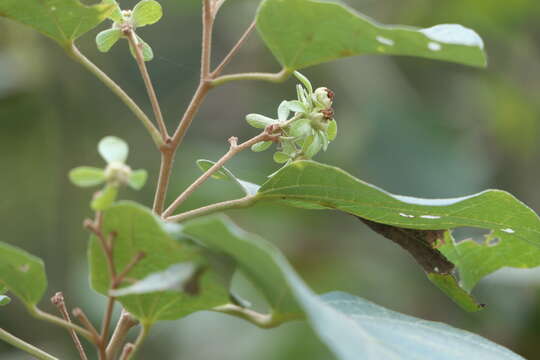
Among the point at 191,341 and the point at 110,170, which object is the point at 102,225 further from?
the point at 191,341

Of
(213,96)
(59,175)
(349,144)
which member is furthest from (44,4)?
(213,96)

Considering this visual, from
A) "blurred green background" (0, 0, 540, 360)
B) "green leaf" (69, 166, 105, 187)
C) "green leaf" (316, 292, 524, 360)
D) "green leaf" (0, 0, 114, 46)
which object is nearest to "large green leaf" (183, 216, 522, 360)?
"green leaf" (316, 292, 524, 360)

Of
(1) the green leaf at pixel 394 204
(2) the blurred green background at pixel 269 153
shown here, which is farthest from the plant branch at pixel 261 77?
(2) the blurred green background at pixel 269 153

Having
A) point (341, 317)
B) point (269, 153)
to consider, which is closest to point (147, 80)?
point (341, 317)

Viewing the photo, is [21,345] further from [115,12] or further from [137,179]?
[115,12]

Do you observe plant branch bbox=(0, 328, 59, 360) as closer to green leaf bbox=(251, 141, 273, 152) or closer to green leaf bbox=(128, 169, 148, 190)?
green leaf bbox=(128, 169, 148, 190)
